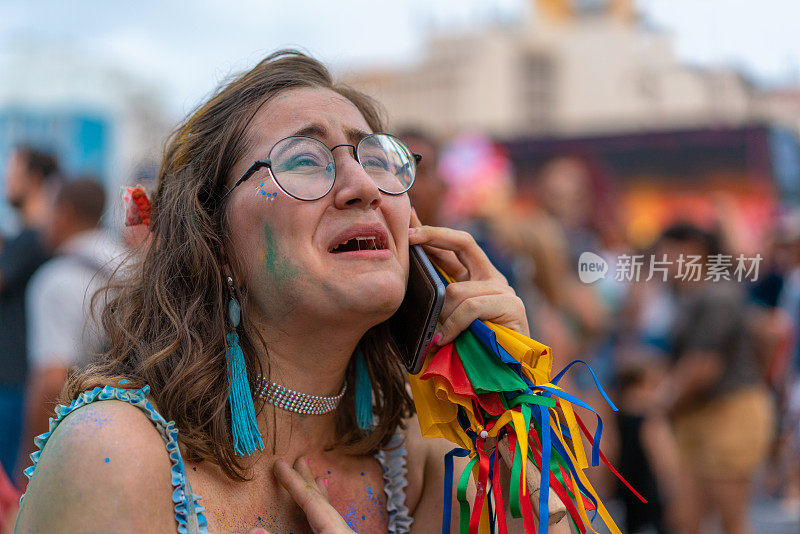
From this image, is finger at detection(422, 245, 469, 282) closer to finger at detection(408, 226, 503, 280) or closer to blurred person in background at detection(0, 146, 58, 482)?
finger at detection(408, 226, 503, 280)

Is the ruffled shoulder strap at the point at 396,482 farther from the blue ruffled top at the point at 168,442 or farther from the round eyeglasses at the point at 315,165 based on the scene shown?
the round eyeglasses at the point at 315,165

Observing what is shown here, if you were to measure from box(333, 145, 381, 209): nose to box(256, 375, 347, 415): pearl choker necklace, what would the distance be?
1.37 ft

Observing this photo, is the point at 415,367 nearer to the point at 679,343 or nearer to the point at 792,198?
the point at 679,343

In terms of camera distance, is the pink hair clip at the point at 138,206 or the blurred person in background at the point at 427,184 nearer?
the pink hair clip at the point at 138,206

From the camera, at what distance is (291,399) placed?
1.77 metres

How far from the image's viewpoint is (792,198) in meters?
12.2

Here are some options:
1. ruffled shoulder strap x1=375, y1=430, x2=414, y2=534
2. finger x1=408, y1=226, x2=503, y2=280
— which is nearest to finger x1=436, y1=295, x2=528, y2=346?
Result: finger x1=408, y1=226, x2=503, y2=280

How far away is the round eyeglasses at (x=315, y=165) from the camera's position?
1.68m

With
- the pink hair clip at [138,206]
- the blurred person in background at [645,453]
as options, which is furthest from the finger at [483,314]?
the blurred person in background at [645,453]

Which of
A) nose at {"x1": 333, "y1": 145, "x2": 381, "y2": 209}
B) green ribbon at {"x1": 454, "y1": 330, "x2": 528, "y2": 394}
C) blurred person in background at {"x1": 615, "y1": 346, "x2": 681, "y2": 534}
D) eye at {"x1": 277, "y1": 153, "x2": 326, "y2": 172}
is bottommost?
blurred person in background at {"x1": 615, "y1": 346, "x2": 681, "y2": 534}

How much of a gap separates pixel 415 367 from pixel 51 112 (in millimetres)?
11925

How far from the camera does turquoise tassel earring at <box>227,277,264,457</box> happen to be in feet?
5.34

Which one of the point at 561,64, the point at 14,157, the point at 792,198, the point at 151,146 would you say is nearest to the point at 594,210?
the point at 792,198
